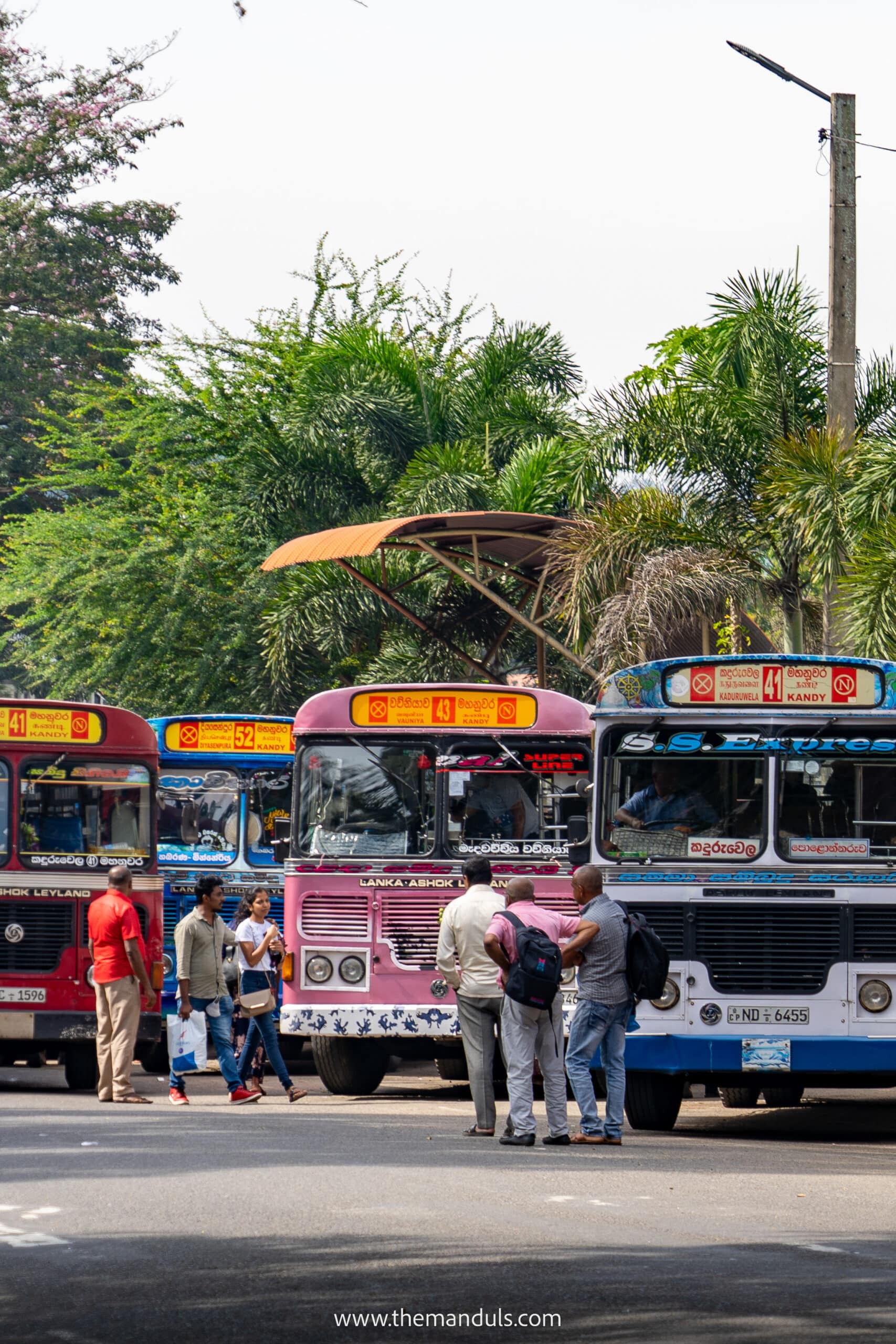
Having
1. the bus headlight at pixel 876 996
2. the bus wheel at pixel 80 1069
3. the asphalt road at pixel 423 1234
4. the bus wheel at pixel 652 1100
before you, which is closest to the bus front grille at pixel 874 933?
the bus headlight at pixel 876 996

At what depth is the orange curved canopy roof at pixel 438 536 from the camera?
21.3m

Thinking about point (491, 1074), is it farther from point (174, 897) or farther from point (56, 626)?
point (56, 626)

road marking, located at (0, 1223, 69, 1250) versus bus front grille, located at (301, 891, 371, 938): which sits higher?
bus front grille, located at (301, 891, 371, 938)

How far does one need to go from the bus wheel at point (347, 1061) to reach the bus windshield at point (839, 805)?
4583 mm

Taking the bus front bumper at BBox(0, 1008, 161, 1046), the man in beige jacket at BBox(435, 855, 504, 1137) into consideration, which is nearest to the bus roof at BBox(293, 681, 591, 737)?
the man in beige jacket at BBox(435, 855, 504, 1137)

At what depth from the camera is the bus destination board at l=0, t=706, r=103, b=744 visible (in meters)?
17.1

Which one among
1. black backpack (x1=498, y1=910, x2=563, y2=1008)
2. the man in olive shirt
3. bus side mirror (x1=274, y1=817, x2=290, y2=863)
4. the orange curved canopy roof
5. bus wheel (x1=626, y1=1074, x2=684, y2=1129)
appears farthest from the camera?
the orange curved canopy roof

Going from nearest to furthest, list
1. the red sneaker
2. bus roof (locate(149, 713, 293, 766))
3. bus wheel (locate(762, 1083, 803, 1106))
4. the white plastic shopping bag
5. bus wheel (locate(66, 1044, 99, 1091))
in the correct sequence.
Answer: the white plastic shopping bag → the red sneaker → bus wheel (locate(762, 1083, 803, 1106)) → bus wheel (locate(66, 1044, 99, 1091)) → bus roof (locate(149, 713, 293, 766))

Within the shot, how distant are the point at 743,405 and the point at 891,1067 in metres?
8.52

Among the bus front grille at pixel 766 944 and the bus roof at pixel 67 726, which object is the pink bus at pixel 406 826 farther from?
the bus front grille at pixel 766 944

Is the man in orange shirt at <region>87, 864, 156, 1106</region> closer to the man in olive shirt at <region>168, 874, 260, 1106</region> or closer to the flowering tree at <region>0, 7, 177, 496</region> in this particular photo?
the man in olive shirt at <region>168, 874, 260, 1106</region>

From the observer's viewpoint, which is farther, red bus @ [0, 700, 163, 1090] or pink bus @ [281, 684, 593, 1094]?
red bus @ [0, 700, 163, 1090]

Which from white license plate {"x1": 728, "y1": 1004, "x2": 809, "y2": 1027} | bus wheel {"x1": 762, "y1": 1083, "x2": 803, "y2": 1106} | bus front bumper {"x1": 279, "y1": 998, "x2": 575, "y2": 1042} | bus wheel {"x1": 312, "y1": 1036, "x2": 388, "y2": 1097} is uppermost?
white license plate {"x1": 728, "y1": 1004, "x2": 809, "y2": 1027}

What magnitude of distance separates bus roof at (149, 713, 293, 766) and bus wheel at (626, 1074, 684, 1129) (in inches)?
251
